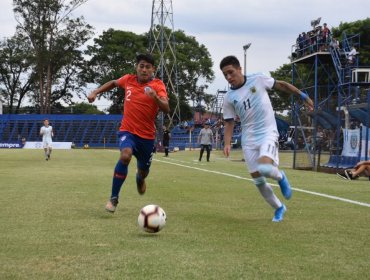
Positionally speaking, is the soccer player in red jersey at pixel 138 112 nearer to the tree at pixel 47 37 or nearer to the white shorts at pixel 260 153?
the white shorts at pixel 260 153

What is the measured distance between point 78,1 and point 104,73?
1080cm

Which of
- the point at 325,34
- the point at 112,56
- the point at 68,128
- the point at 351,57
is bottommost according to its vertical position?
the point at 68,128

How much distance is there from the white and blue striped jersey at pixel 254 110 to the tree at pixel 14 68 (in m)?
69.0

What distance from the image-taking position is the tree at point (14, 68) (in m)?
74.7

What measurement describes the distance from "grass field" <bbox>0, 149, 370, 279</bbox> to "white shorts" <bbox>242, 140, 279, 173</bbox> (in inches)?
28.4

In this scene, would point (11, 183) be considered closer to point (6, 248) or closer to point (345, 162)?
point (6, 248)

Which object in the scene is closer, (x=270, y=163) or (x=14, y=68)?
(x=270, y=163)

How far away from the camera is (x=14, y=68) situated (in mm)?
76938

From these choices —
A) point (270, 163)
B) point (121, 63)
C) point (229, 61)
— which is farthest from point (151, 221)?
point (121, 63)

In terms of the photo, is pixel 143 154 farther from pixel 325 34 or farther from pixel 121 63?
pixel 121 63

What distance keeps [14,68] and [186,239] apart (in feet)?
248

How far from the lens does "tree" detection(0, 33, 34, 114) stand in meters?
74.7

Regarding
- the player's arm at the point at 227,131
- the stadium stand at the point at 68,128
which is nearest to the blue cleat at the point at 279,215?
the player's arm at the point at 227,131

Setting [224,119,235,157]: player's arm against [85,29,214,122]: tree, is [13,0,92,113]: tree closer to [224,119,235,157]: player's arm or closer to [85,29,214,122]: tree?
[85,29,214,122]: tree
